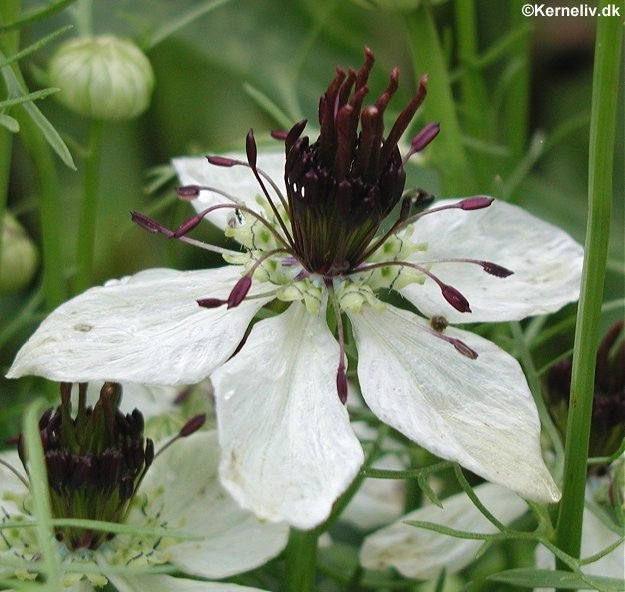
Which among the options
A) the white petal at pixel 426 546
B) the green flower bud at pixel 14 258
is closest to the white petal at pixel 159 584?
the white petal at pixel 426 546

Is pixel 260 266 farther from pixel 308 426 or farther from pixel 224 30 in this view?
pixel 224 30

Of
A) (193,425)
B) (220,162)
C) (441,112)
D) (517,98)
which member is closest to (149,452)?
(193,425)

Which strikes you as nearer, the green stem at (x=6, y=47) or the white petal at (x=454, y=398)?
the white petal at (x=454, y=398)

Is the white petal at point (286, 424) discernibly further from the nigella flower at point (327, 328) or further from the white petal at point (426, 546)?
the white petal at point (426, 546)

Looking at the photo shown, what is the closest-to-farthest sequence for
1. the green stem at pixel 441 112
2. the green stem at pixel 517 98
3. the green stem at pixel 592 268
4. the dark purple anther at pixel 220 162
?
the green stem at pixel 592 268 → the dark purple anther at pixel 220 162 → the green stem at pixel 441 112 → the green stem at pixel 517 98

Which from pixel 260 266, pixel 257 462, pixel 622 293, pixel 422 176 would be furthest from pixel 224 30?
pixel 257 462
